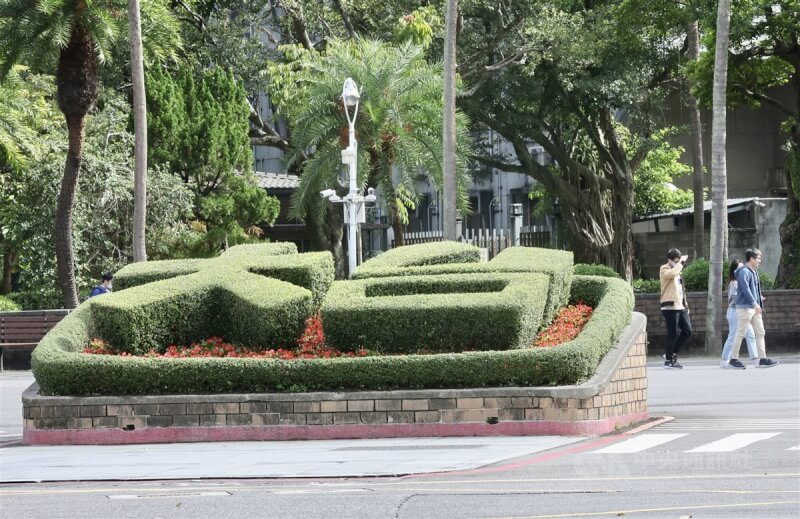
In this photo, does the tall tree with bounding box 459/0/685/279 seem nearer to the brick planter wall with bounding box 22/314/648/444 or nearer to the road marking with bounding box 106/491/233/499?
the brick planter wall with bounding box 22/314/648/444

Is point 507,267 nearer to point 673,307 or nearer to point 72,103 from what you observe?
point 673,307

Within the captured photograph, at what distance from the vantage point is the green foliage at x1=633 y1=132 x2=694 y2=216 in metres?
49.2

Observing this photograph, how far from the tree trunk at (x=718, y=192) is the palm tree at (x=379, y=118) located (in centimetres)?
905

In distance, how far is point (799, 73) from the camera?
98.2ft

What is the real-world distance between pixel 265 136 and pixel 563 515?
34328 millimetres

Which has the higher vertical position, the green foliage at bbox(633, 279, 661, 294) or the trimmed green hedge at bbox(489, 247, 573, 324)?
the trimmed green hedge at bbox(489, 247, 573, 324)

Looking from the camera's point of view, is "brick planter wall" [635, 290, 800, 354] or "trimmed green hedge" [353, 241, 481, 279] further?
"brick planter wall" [635, 290, 800, 354]

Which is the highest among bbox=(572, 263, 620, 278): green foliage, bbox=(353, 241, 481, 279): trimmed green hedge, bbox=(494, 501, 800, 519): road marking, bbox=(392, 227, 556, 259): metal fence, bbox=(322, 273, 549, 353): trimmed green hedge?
bbox=(392, 227, 556, 259): metal fence

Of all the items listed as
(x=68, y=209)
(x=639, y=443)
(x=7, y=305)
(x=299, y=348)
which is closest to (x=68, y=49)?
(x=68, y=209)

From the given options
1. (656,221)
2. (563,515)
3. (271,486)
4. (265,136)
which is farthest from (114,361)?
(656,221)

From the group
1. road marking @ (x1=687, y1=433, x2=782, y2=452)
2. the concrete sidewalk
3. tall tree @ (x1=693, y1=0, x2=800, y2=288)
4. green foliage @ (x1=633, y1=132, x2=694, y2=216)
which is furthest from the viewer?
green foliage @ (x1=633, y1=132, x2=694, y2=216)

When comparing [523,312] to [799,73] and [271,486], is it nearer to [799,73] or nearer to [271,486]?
[271,486]

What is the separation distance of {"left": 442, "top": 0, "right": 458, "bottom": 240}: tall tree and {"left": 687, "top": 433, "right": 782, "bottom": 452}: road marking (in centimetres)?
1466

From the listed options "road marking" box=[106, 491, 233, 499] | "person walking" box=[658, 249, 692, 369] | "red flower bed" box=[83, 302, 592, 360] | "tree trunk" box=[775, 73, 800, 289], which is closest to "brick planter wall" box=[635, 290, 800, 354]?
"tree trunk" box=[775, 73, 800, 289]
